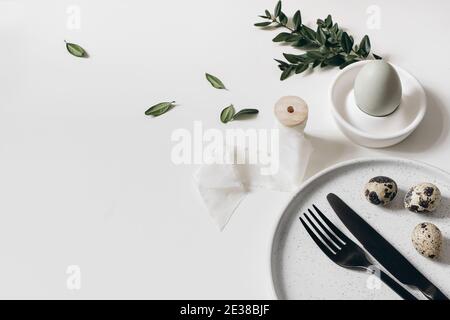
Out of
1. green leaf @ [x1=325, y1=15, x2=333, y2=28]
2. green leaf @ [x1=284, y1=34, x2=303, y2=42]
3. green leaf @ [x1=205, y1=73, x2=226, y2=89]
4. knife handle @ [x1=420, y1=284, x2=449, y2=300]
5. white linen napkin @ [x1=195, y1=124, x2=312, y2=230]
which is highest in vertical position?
green leaf @ [x1=325, y1=15, x2=333, y2=28]

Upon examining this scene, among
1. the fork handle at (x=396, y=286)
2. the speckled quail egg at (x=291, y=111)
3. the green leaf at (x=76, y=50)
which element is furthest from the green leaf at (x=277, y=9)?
the fork handle at (x=396, y=286)

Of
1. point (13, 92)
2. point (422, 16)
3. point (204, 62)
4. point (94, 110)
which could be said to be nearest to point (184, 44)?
point (204, 62)

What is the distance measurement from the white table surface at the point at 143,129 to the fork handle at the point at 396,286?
15 cm

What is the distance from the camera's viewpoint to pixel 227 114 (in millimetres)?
902

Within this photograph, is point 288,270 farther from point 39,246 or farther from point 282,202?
point 39,246

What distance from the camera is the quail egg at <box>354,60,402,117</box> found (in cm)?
79

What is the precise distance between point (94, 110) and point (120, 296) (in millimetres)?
318

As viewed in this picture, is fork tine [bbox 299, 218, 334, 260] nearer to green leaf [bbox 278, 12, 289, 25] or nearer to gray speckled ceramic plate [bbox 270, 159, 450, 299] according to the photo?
gray speckled ceramic plate [bbox 270, 159, 450, 299]

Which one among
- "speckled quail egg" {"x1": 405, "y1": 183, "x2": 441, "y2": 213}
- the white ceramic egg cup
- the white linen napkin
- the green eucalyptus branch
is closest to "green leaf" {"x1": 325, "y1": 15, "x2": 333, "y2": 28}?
the green eucalyptus branch

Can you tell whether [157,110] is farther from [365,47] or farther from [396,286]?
[396,286]

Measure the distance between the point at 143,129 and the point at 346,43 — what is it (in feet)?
1.16

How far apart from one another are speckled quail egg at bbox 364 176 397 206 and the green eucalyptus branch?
225mm

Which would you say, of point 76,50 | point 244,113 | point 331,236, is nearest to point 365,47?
point 244,113

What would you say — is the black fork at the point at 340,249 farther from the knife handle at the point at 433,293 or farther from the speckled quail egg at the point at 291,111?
the speckled quail egg at the point at 291,111
